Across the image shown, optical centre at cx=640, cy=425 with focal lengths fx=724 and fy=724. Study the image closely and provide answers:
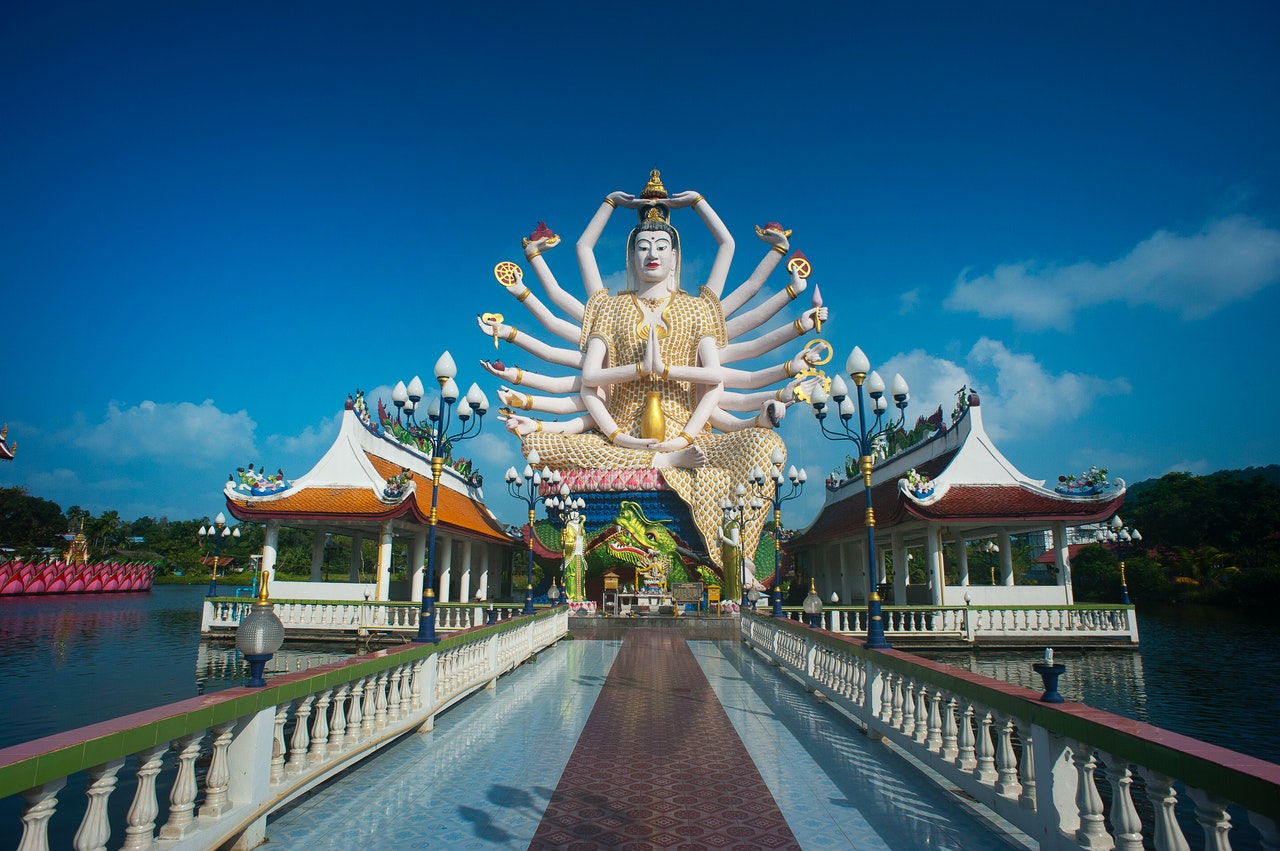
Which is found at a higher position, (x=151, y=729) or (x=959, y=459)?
(x=959, y=459)

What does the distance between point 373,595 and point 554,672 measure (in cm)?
907

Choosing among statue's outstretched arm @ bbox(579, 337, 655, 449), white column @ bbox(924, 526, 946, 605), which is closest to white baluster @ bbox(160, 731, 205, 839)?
white column @ bbox(924, 526, 946, 605)

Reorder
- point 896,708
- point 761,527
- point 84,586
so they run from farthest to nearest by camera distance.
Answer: point 84,586 < point 761,527 < point 896,708

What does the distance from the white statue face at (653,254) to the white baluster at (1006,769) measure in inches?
967

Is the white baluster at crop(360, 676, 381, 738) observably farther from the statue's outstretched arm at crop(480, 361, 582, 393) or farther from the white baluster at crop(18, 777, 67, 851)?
the statue's outstretched arm at crop(480, 361, 582, 393)

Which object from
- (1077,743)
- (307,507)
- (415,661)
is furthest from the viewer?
(307,507)

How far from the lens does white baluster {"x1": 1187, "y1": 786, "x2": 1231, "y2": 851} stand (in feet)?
8.23

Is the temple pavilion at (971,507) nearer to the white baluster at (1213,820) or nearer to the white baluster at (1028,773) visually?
the white baluster at (1028,773)

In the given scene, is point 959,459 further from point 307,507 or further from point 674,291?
point 307,507

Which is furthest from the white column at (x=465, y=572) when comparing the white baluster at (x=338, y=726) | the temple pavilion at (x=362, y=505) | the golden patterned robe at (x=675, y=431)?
the white baluster at (x=338, y=726)

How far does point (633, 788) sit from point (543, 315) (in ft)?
83.5

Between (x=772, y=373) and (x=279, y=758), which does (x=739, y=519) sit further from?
(x=279, y=758)

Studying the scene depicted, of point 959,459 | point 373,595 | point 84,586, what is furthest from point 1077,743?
point 84,586

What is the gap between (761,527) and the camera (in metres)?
24.8
